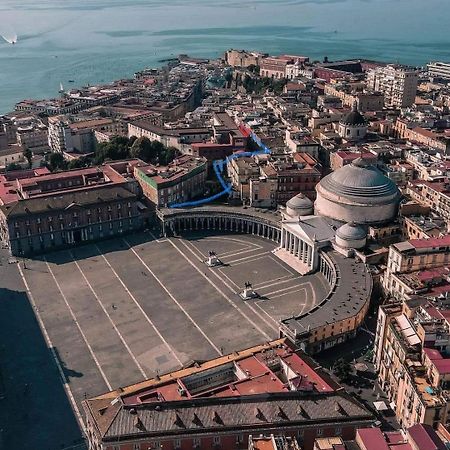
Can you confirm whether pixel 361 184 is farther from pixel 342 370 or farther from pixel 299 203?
pixel 342 370

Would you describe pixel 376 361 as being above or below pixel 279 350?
below

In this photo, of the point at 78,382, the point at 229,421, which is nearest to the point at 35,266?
the point at 78,382

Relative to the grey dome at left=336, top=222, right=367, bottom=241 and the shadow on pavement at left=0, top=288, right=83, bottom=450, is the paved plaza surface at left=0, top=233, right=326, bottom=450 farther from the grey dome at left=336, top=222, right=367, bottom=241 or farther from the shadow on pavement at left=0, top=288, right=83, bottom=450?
the grey dome at left=336, top=222, right=367, bottom=241

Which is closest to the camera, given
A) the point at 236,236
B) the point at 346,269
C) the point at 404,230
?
the point at 346,269

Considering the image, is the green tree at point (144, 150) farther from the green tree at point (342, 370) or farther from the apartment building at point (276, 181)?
the green tree at point (342, 370)

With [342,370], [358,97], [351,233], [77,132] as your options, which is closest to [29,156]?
[77,132]

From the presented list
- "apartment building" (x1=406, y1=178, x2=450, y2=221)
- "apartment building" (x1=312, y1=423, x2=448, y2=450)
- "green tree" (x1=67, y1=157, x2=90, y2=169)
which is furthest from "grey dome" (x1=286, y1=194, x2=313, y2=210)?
"apartment building" (x1=312, y1=423, x2=448, y2=450)

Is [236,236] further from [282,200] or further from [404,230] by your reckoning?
[404,230]
